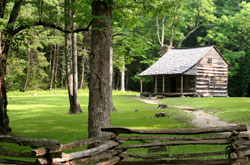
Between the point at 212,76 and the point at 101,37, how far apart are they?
3047cm

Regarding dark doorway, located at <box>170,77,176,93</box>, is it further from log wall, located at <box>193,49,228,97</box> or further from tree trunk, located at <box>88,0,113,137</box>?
tree trunk, located at <box>88,0,113,137</box>

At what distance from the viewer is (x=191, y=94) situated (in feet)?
113

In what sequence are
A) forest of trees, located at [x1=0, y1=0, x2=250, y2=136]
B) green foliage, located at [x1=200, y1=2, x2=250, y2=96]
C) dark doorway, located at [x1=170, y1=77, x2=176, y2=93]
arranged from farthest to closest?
green foliage, located at [x1=200, y1=2, x2=250, y2=96] → dark doorway, located at [x1=170, y1=77, x2=176, y2=93] → forest of trees, located at [x1=0, y1=0, x2=250, y2=136]

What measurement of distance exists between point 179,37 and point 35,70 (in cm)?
2285

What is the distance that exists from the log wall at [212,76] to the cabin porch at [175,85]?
89 cm

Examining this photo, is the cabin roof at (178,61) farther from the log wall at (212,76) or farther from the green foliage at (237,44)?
the green foliage at (237,44)

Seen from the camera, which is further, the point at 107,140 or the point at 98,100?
the point at 98,100

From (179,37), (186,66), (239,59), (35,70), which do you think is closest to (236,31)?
(239,59)

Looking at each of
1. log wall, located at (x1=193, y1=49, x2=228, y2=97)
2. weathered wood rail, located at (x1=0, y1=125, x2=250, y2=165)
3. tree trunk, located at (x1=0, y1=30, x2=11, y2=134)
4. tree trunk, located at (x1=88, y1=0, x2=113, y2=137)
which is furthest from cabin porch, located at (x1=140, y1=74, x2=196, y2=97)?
weathered wood rail, located at (x1=0, y1=125, x2=250, y2=165)

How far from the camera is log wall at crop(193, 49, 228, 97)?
113ft

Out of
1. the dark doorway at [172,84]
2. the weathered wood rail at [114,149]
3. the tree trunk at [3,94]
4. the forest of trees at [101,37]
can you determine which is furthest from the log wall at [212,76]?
the weathered wood rail at [114,149]

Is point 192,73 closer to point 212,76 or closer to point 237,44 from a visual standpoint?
point 212,76

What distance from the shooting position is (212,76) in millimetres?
36312

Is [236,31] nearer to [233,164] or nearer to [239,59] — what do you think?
[239,59]
